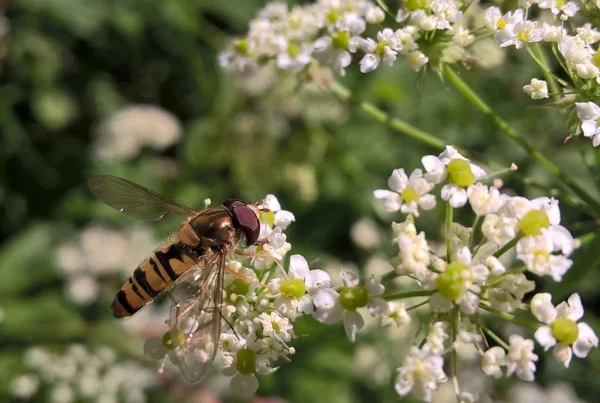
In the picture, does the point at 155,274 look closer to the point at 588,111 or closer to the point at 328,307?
the point at 328,307

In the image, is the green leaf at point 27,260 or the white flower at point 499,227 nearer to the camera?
the white flower at point 499,227

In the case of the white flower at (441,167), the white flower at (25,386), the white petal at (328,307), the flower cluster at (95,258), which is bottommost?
the white flower at (25,386)

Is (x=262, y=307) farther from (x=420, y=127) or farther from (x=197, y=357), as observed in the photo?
(x=420, y=127)

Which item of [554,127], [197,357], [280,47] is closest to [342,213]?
[554,127]

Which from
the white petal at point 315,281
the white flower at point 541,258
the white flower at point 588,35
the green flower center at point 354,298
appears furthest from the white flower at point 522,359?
the white flower at point 588,35

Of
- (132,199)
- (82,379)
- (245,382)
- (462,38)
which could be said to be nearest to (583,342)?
(245,382)

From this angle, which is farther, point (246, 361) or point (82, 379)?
point (82, 379)

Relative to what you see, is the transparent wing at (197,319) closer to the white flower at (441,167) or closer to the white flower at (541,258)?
the white flower at (441,167)

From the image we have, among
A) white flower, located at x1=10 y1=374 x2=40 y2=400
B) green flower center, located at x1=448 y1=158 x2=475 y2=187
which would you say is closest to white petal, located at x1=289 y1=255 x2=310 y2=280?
green flower center, located at x1=448 y1=158 x2=475 y2=187
